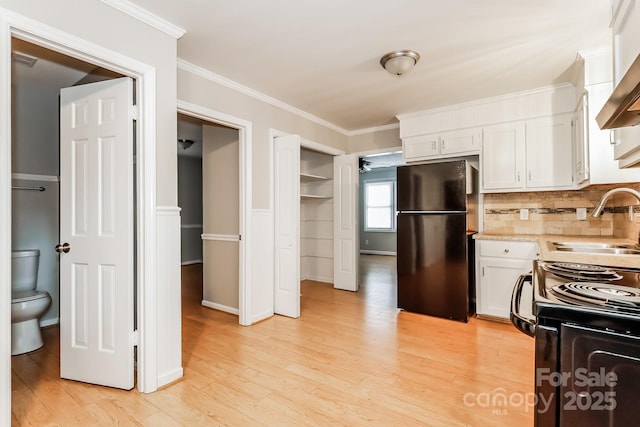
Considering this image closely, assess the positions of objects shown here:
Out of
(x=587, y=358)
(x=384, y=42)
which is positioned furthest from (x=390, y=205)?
(x=587, y=358)

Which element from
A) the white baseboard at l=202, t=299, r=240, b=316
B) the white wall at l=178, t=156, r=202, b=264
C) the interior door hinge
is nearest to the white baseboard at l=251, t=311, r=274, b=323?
the white baseboard at l=202, t=299, r=240, b=316

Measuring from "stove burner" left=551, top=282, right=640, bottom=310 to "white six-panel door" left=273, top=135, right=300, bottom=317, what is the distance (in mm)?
2711

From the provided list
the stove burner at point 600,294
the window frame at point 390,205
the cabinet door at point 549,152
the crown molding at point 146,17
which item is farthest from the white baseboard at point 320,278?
the stove burner at point 600,294

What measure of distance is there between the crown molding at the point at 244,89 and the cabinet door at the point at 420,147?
114 cm

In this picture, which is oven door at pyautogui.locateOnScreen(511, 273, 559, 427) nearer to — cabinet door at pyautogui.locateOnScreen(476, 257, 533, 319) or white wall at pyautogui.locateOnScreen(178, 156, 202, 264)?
cabinet door at pyautogui.locateOnScreen(476, 257, 533, 319)

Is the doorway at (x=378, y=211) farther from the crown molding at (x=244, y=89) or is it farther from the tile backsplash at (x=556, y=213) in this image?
the tile backsplash at (x=556, y=213)

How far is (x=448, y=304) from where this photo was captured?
3.36 m

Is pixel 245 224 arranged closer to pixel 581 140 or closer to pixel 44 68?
pixel 44 68

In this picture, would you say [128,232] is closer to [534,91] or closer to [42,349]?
[42,349]

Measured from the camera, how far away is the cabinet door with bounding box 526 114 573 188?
10.3 ft

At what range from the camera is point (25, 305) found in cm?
255

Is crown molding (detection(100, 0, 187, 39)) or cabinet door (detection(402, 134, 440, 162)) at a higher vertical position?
crown molding (detection(100, 0, 187, 39))

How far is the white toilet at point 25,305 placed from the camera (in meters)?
2.55

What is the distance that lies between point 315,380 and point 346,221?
279cm
